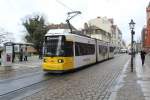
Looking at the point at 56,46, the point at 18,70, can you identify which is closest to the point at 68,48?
the point at 56,46

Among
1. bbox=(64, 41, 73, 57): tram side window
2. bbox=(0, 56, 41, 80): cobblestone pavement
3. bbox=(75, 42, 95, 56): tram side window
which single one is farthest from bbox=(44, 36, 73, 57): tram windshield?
bbox=(0, 56, 41, 80): cobblestone pavement

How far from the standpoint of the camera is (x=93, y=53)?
4172cm

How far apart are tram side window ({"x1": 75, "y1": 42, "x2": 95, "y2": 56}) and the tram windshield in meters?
2.72

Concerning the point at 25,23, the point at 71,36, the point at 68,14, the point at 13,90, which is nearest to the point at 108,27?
the point at 25,23

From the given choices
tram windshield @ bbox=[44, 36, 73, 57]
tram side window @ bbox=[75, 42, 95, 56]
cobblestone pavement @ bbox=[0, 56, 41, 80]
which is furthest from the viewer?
tram side window @ bbox=[75, 42, 95, 56]

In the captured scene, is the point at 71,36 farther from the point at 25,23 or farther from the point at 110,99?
the point at 25,23

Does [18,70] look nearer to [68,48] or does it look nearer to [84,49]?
[84,49]

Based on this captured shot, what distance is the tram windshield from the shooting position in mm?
28066

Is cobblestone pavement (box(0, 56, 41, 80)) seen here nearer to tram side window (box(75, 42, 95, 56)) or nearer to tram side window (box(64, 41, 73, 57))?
tram side window (box(64, 41, 73, 57))

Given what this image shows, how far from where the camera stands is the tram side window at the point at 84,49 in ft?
103

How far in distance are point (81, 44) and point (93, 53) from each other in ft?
27.6

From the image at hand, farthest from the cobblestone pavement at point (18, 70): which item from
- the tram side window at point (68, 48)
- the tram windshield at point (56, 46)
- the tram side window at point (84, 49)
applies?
the tram side window at point (84, 49)

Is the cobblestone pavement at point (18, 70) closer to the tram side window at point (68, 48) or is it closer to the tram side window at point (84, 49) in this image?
the tram side window at point (68, 48)

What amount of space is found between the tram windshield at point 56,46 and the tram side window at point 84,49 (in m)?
2.72
